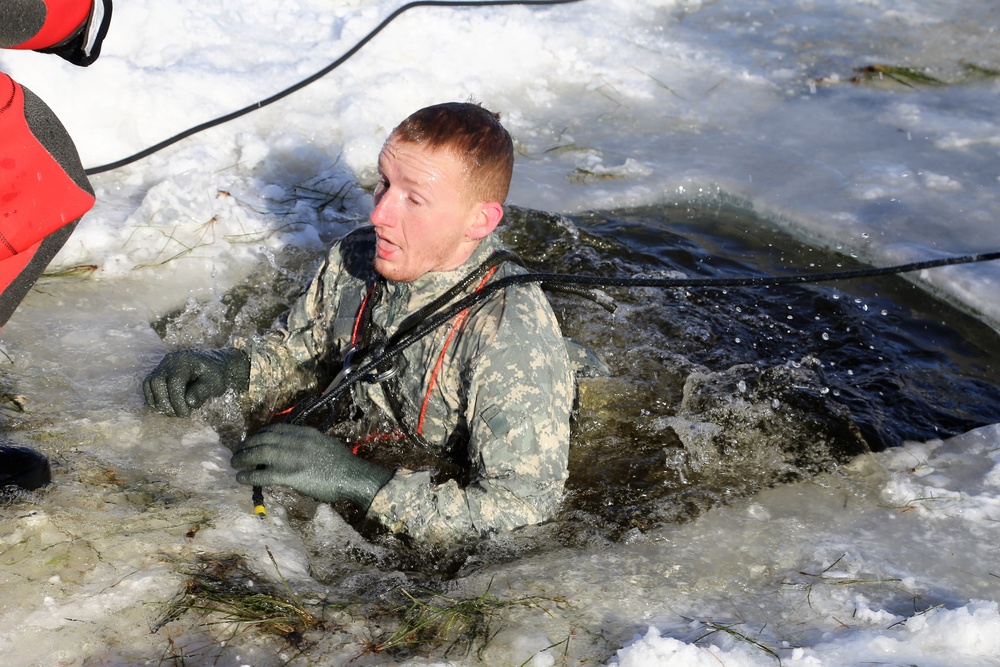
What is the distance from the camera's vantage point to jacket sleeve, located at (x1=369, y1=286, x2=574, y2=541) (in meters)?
2.84

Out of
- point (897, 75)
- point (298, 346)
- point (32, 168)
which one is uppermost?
point (32, 168)

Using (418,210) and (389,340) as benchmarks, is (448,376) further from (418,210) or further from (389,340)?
(418,210)

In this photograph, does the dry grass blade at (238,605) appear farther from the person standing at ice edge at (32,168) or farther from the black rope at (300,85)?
the black rope at (300,85)

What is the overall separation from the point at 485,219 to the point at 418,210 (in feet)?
0.74

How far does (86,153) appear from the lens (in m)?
5.21

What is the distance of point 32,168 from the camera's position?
8.09 feet

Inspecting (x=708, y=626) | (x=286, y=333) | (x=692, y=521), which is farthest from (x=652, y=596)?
(x=286, y=333)

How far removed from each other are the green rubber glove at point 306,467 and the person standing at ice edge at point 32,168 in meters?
0.63

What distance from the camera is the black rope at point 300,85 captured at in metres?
5.12

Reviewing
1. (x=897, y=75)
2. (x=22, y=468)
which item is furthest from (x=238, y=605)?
(x=897, y=75)

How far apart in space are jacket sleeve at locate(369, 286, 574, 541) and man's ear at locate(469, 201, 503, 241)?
0.26 metres

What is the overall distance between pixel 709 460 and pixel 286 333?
1.70m

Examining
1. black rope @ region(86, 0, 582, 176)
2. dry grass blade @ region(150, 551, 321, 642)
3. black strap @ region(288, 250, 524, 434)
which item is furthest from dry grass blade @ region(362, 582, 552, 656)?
black rope @ region(86, 0, 582, 176)

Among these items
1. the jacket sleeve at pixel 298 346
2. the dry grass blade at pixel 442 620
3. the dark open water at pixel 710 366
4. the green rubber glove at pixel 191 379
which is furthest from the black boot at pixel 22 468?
the dry grass blade at pixel 442 620
